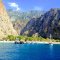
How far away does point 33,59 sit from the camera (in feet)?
292

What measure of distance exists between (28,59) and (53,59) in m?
9.40

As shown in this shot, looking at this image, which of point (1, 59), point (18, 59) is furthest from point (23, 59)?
point (1, 59)

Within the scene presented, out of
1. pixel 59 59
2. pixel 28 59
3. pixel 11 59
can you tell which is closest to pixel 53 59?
pixel 59 59

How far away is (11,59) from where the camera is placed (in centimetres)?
8869

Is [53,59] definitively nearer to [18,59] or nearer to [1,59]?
[18,59]

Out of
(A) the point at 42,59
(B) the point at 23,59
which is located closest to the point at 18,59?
(B) the point at 23,59

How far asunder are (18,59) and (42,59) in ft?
29.5

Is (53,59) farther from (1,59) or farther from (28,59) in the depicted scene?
(1,59)

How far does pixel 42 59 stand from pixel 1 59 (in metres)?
15.0

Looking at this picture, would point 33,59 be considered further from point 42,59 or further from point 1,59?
point 1,59

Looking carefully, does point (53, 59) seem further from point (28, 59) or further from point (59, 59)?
point (28, 59)

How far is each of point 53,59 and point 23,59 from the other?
36.9 ft

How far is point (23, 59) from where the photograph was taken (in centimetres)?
8988

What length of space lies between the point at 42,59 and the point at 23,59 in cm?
719
